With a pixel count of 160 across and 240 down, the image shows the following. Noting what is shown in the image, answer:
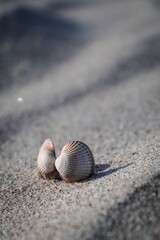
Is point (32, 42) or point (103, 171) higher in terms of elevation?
point (32, 42)

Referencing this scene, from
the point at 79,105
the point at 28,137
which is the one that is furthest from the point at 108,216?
the point at 79,105

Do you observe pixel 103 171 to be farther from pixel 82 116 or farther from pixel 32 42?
pixel 32 42

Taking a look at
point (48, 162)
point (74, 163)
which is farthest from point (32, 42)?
point (74, 163)

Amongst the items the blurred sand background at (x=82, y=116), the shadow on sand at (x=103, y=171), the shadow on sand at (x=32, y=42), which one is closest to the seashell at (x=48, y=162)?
the blurred sand background at (x=82, y=116)

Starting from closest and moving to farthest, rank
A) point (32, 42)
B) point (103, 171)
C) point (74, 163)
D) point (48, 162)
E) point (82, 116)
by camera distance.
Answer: point (74, 163) → point (48, 162) → point (103, 171) → point (82, 116) → point (32, 42)

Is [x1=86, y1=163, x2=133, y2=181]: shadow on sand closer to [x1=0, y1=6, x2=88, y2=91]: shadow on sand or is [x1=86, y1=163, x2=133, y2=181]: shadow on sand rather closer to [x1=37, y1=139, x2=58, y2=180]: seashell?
[x1=37, y1=139, x2=58, y2=180]: seashell

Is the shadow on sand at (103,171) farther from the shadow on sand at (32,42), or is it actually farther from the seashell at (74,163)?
the shadow on sand at (32,42)

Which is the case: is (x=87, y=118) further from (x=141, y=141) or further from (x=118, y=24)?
(x=118, y=24)

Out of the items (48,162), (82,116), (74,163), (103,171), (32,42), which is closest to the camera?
(74,163)
